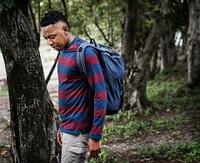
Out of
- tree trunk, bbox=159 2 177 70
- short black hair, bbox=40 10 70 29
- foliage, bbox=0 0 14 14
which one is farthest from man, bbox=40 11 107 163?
tree trunk, bbox=159 2 177 70

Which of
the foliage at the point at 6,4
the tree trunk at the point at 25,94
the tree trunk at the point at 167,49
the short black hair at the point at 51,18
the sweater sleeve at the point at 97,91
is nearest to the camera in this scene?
the sweater sleeve at the point at 97,91

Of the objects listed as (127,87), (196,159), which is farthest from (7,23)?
(127,87)

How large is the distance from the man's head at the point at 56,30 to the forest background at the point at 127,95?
1.33 m

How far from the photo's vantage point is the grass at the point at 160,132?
5.59 metres

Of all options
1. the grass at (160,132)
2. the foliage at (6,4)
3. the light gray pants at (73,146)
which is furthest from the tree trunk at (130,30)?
the light gray pants at (73,146)

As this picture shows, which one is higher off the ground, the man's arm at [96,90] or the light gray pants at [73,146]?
the man's arm at [96,90]

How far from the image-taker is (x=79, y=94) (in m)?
2.82

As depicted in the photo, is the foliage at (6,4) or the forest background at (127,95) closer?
the foliage at (6,4)

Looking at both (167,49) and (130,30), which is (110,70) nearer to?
(130,30)

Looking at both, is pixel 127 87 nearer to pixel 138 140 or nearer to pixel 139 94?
pixel 139 94

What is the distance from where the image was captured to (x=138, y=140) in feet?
22.9

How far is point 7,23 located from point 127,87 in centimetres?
588

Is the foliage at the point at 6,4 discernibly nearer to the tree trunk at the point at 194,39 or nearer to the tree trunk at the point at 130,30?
the tree trunk at the point at 130,30

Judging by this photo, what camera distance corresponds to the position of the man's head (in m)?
2.81
